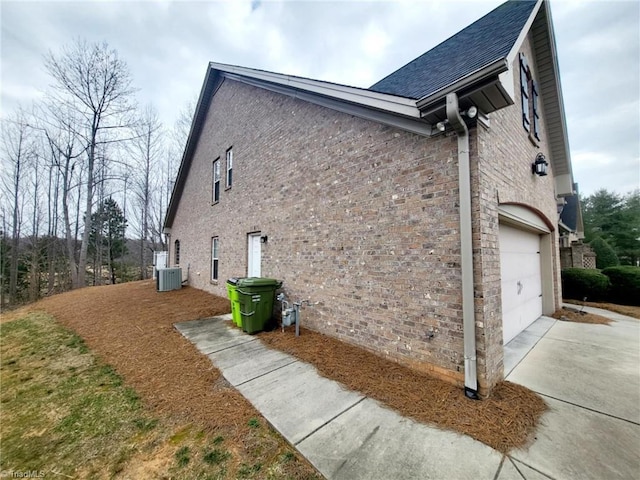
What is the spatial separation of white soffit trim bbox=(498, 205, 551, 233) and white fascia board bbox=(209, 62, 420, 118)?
204 centimetres

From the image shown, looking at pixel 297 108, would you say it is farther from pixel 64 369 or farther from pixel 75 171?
pixel 75 171

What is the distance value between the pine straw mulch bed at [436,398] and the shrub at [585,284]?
8.75m

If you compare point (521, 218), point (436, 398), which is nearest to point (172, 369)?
point (436, 398)

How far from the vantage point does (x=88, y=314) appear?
696cm

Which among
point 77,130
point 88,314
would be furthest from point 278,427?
point 77,130

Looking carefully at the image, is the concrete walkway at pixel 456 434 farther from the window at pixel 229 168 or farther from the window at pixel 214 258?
the window at pixel 229 168

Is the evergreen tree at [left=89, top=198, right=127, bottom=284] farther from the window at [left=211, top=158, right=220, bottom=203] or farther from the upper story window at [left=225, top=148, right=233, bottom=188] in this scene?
the upper story window at [left=225, top=148, right=233, bottom=188]

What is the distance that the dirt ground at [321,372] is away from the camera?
2445 mm

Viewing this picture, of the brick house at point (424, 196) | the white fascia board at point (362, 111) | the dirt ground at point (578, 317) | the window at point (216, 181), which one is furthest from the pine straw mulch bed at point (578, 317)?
the window at point (216, 181)

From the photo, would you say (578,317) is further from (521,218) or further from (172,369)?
(172,369)

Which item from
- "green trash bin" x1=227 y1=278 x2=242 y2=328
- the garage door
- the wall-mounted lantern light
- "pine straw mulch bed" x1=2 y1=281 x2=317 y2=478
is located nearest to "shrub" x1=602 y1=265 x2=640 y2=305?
the garage door

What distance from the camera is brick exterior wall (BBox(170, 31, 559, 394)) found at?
309cm

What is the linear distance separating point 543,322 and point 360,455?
6.45 metres

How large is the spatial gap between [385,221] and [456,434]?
2.62 m
